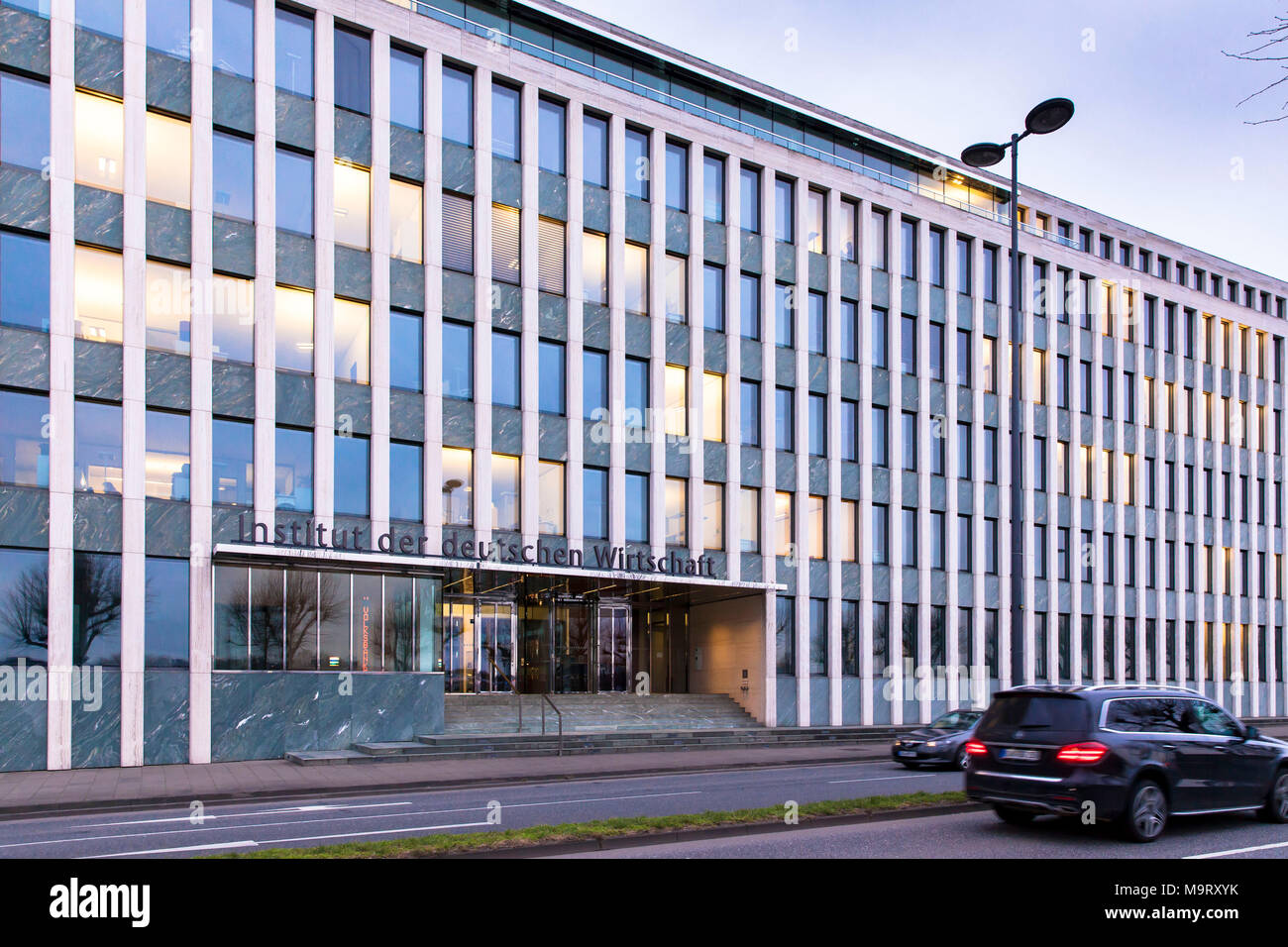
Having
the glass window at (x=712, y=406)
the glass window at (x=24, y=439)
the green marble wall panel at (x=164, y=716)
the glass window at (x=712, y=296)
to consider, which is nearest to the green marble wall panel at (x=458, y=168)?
the glass window at (x=712, y=296)

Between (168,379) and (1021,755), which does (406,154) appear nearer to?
(168,379)

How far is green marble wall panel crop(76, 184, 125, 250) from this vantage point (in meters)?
24.9

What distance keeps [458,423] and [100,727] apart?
10.9 metres

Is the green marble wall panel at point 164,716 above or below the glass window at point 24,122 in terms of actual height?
below

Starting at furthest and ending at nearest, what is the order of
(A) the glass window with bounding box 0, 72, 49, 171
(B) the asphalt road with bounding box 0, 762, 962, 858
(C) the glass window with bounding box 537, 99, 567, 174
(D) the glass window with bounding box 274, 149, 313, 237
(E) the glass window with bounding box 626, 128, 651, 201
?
(E) the glass window with bounding box 626, 128, 651, 201, (C) the glass window with bounding box 537, 99, 567, 174, (D) the glass window with bounding box 274, 149, 313, 237, (A) the glass window with bounding box 0, 72, 49, 171, (B) the asphalt road with bounding box 0, 762, 962, 858

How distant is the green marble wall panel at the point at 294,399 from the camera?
88.7ft

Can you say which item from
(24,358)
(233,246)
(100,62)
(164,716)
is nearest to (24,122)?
(100,62)

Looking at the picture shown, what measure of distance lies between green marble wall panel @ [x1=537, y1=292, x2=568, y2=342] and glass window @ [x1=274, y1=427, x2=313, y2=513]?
24.4ft

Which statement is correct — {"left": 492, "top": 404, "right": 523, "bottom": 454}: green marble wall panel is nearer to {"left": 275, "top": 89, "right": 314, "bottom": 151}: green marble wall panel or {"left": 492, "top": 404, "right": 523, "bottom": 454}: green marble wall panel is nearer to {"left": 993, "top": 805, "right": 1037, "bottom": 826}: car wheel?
{"left": 275, "top": 89, "right": 314, "bottom": 151}: green marble wall panel

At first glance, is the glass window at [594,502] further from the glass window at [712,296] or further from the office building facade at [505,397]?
the glass window at [712,296]

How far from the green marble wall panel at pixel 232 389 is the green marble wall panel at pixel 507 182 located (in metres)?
8.47

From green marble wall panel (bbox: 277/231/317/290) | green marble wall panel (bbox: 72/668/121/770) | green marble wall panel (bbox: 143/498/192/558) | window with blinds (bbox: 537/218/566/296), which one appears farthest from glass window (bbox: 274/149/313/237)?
green marble wall panel (bbox: 72/668/121/770)

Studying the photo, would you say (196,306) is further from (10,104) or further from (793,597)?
(793,597)
